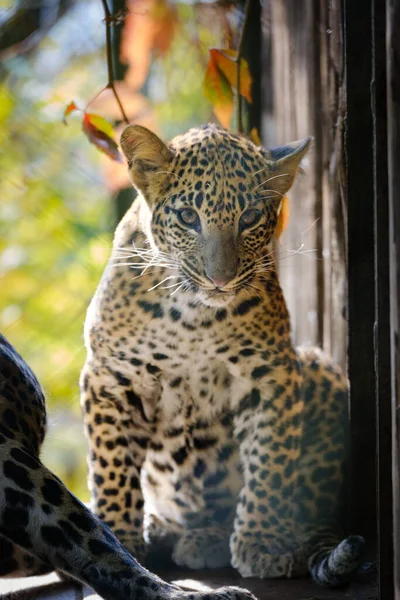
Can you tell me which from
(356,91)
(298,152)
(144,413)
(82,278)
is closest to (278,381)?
(144,413)

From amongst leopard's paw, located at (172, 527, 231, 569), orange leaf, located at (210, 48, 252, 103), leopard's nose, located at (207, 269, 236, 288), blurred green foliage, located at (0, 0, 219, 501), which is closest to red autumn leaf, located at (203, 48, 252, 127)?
orange leaf, located at (210, 48, 252, 103)

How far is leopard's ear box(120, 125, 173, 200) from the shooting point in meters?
Result: 3.65

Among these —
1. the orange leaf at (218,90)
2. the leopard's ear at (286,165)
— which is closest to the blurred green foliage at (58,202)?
the orange leaf at (218,90)

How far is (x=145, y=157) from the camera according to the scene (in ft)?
12.2

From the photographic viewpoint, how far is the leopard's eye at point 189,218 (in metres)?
3.62

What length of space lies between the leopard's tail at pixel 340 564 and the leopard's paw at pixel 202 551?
45cm

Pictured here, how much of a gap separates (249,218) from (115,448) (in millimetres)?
1016

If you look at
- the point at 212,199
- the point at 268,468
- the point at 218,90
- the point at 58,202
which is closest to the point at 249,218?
the point at 212,199

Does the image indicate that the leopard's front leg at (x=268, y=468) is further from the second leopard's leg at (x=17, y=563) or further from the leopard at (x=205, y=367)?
the second leopard's leg at (x=17, y=563)

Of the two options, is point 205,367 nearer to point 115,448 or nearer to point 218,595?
point 115,448

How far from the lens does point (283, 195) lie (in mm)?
3826

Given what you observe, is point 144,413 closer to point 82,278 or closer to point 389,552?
point 389,552

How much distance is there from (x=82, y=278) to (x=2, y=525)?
5.68 m

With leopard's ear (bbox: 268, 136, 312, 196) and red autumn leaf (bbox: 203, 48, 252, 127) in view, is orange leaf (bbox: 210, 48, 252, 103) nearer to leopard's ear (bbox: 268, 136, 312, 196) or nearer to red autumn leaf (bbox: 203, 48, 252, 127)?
red autumn leaf (bbox: 203, 48, 252, 127)
